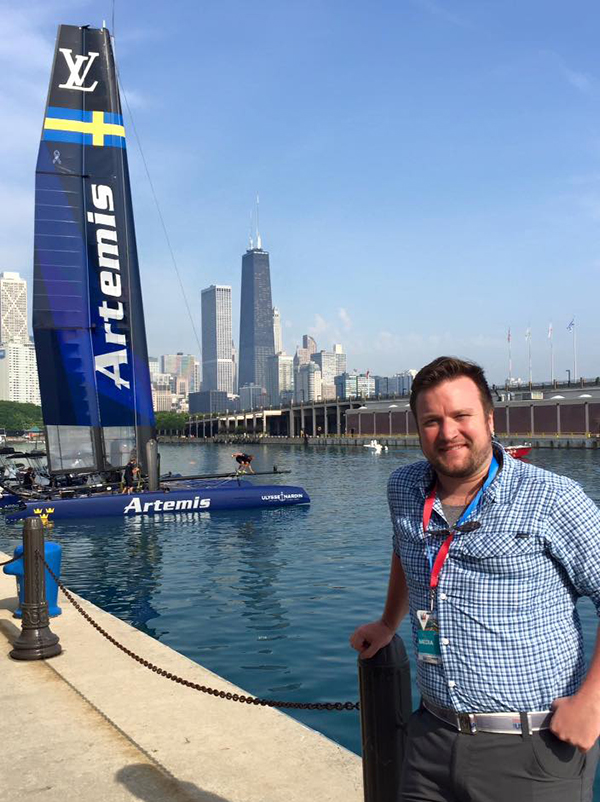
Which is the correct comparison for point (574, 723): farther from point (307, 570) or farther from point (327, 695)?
point (307, 570)

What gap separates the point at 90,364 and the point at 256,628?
656 inches

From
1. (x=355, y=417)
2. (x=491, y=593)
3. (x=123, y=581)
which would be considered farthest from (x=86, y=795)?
(x=355, y=417)

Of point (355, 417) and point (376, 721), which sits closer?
point (376, 721)

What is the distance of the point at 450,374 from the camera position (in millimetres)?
3023

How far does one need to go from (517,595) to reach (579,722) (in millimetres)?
456

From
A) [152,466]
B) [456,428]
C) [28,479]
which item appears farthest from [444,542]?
[28,479]

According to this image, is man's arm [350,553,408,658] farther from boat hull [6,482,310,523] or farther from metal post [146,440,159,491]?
metal post [146,440,159,491]

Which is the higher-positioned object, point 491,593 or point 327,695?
point 491,593

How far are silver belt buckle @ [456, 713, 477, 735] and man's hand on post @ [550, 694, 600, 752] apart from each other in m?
0.28

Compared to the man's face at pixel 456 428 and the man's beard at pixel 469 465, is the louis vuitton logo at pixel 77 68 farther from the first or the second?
the man's beard at pixel 469 465

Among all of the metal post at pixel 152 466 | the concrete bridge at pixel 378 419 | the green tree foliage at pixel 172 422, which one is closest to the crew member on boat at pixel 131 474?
the metal post at pixel 152 466

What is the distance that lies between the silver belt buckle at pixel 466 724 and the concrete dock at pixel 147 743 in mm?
2393

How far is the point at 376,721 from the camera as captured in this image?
154 inches

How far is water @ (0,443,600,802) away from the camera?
1010cm
